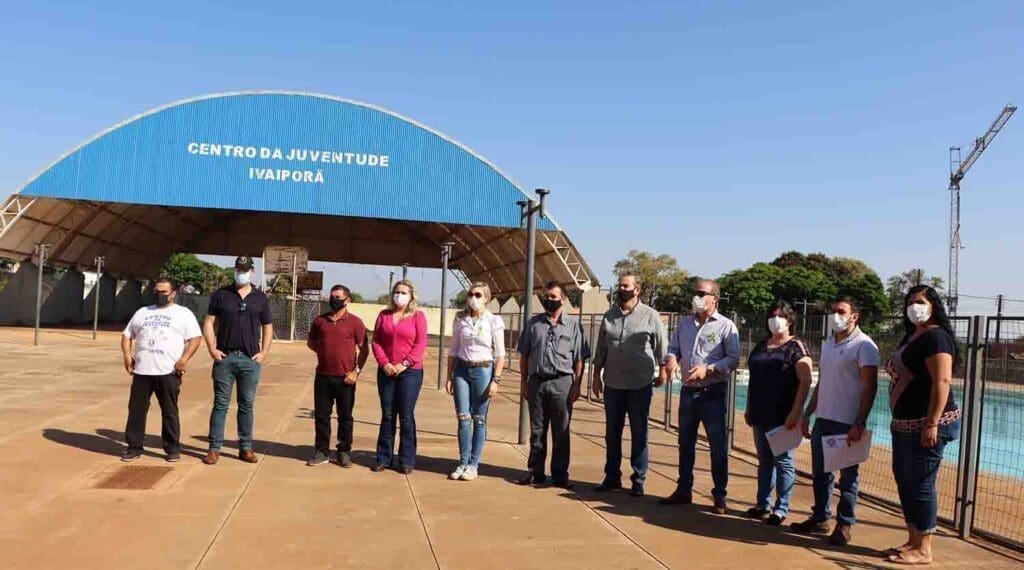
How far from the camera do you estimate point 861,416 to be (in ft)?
17.4

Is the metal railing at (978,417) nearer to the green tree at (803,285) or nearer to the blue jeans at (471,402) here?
the blue jeans at (471,402)

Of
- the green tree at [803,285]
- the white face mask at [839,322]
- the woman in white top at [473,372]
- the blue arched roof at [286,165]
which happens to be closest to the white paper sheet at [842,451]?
the white face mask at [839,322]

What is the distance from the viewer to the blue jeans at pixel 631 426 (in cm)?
654

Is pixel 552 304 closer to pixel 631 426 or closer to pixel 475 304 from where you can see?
pixel 475 304

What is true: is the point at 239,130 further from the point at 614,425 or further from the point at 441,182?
the point at 614,425

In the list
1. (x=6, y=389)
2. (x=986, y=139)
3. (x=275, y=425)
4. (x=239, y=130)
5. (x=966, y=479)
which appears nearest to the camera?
(x=966, y=479)

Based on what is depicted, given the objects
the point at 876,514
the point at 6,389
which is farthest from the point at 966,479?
the point at 6,389

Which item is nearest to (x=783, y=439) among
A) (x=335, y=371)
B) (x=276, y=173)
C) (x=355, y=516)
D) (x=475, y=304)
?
(x=475, y=304)

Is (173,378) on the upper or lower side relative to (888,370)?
lower

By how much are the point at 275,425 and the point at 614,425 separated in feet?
15.7

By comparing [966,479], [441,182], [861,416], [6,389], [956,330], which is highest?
[441,182]

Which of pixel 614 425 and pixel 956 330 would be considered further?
pixel 614 425

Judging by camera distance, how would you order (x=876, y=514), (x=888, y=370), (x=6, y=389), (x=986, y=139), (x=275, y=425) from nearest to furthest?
(x=888, y=370), (x=876, y=514), (x=275, y=425), (x=6, y=389), (x=986, y=139)

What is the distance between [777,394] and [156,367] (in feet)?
17.2
